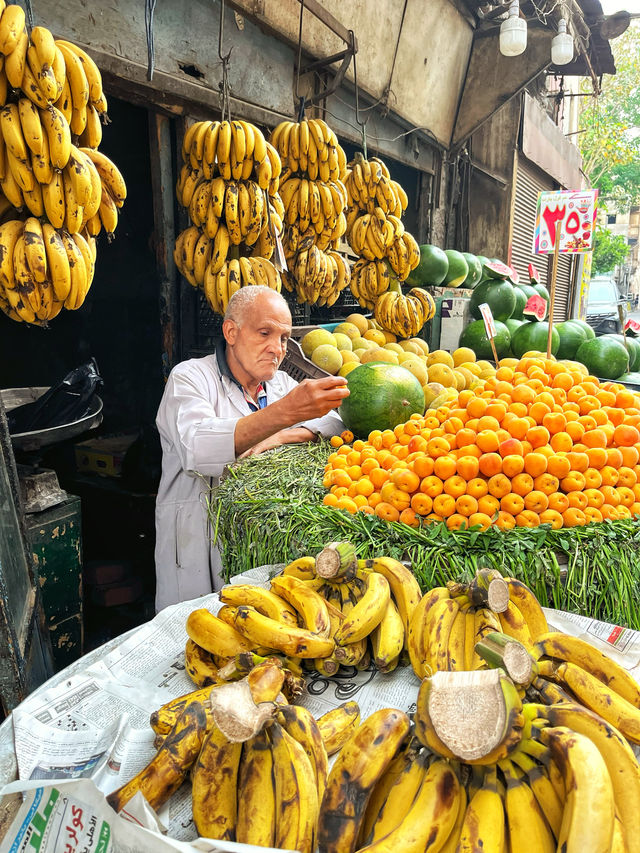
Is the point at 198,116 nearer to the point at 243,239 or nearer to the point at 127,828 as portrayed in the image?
the point at 243,239

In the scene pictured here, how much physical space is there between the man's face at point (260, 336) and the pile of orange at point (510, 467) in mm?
914

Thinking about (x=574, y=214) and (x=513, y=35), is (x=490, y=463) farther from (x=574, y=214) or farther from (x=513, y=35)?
(x=513, y=35)

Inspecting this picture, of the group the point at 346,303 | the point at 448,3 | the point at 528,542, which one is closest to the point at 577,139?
the point at 448,3

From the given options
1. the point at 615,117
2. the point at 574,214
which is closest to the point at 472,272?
the point at 574,214

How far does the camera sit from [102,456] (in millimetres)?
3963

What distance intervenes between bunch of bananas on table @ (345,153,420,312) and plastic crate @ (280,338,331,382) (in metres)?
1.72

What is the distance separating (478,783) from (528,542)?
3.11 feet

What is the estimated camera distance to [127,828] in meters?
0.77

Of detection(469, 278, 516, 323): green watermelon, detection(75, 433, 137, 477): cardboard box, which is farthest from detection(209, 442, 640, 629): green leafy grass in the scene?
detection(469, 278, 516, 323): green watermelon

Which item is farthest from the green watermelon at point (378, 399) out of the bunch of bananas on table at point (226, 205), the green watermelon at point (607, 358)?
the green watermelon at point (607, 358)

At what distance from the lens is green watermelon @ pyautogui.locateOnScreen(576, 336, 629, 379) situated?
15.5 ft

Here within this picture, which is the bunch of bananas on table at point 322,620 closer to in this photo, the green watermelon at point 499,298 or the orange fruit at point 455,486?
the orange fruit at point 455,486

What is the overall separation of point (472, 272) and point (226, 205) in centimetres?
380

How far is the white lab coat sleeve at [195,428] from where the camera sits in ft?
7.95
